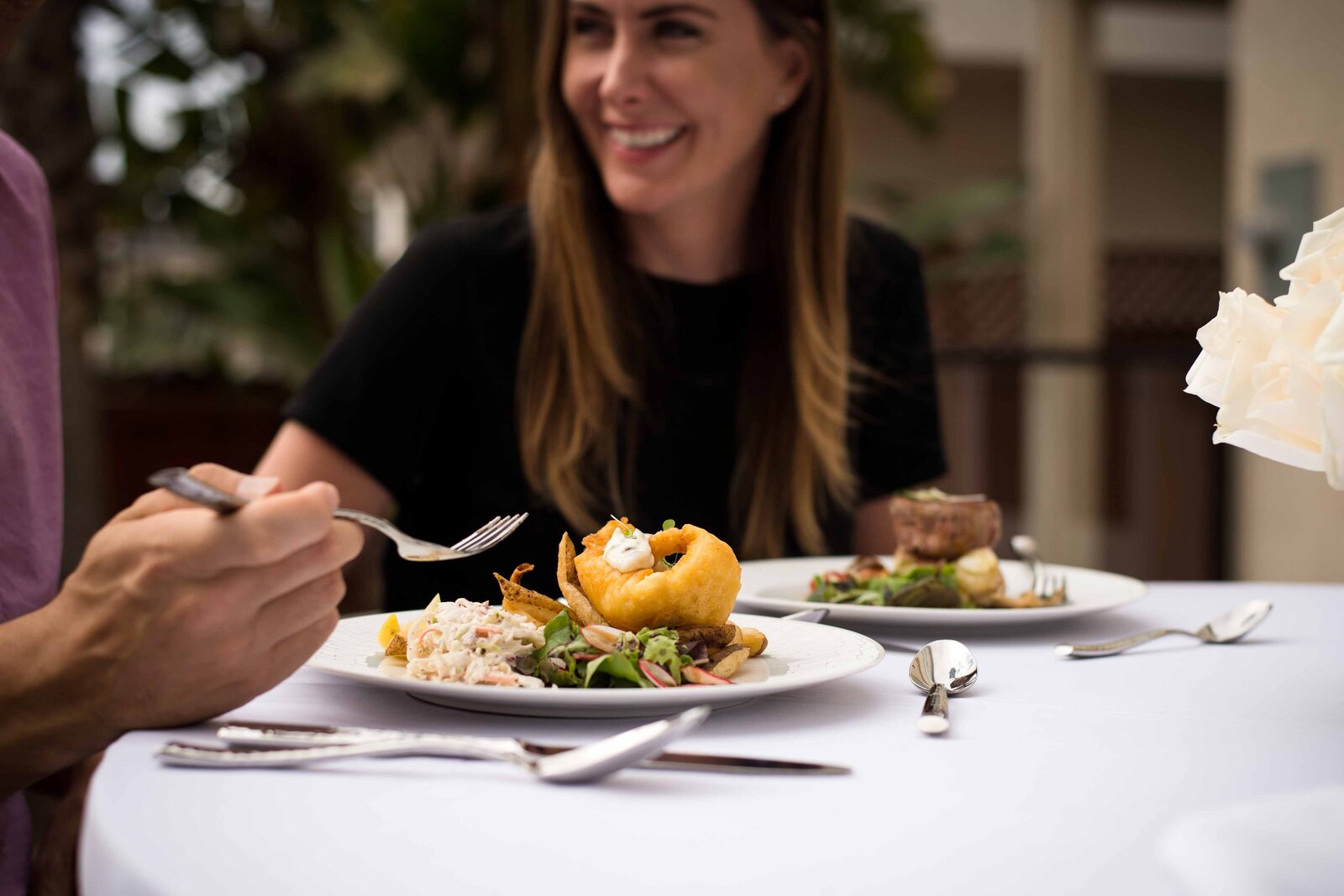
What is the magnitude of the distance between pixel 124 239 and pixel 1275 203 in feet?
21.3

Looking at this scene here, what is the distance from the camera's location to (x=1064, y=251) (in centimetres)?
945

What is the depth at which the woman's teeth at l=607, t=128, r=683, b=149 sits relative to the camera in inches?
90.0

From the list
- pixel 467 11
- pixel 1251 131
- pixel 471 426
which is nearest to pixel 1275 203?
pixel 1251 131

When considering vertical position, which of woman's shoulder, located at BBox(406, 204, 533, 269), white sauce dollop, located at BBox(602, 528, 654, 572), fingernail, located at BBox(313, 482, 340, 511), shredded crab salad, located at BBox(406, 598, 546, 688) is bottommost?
shredded crab salad, located at BBox(406, 598, 546, 688)

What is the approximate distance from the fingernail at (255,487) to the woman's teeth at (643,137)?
153 centimetres

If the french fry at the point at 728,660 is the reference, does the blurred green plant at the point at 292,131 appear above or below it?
above

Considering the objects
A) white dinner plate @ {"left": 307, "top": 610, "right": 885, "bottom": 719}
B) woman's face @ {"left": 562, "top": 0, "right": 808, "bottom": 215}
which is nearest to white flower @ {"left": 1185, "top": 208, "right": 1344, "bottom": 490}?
white dinner plate @ {"left": 307, "top": 610, "right": 885, "bottom": 719}

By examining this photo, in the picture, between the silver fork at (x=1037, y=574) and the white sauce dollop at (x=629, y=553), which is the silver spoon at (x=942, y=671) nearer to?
the white sauce dollop at (x=629, y=553)

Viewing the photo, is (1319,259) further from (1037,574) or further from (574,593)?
(1037,574)

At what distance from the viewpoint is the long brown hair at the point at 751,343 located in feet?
7.38

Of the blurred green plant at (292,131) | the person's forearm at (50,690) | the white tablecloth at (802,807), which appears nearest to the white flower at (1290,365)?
the white tablecloth at (802,807)

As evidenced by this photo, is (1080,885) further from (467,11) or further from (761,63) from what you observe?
(467,11)

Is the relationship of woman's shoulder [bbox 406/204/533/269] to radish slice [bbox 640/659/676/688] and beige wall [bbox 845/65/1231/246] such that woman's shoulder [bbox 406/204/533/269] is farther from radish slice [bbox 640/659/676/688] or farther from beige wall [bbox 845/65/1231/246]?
beige wall [bbox 845/65/1231/246]

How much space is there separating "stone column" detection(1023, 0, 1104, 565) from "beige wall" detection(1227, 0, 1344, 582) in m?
1.42
